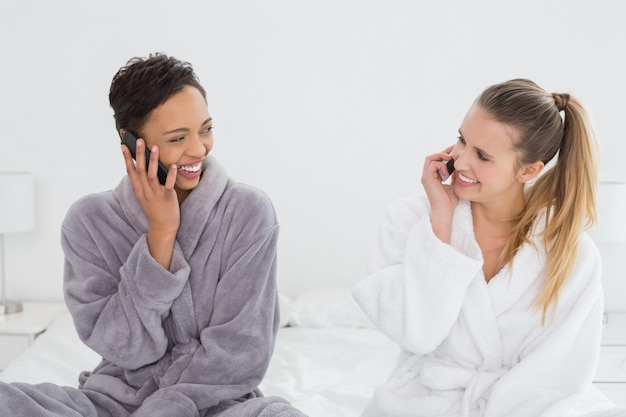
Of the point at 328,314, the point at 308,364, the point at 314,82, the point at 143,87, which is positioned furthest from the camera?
the point at 314,82

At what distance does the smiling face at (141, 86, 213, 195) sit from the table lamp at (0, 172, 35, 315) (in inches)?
61.9

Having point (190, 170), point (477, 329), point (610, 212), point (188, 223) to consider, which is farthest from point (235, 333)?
point (610, 212)

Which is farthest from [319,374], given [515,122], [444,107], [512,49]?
[512,49]

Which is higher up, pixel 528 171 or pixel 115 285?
pixel 528 171

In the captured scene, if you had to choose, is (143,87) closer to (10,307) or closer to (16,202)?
(16,202)

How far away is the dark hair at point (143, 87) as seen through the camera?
1.96 metres

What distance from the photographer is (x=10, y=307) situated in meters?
3.44

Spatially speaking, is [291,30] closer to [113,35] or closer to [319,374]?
[113,35]

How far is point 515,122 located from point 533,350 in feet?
1.87

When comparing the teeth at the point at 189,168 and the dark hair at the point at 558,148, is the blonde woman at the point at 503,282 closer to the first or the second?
the dark hair at the point at 558,148

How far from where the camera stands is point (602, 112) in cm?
354

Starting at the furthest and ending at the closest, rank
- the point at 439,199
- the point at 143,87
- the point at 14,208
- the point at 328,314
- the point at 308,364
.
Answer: the point at 14,208
the point at 328,314
the point at 308,364
the point at 439,199
the point at 143,87

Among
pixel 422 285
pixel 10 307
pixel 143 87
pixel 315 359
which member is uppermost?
pixel 143 87

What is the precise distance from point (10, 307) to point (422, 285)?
214 cm
